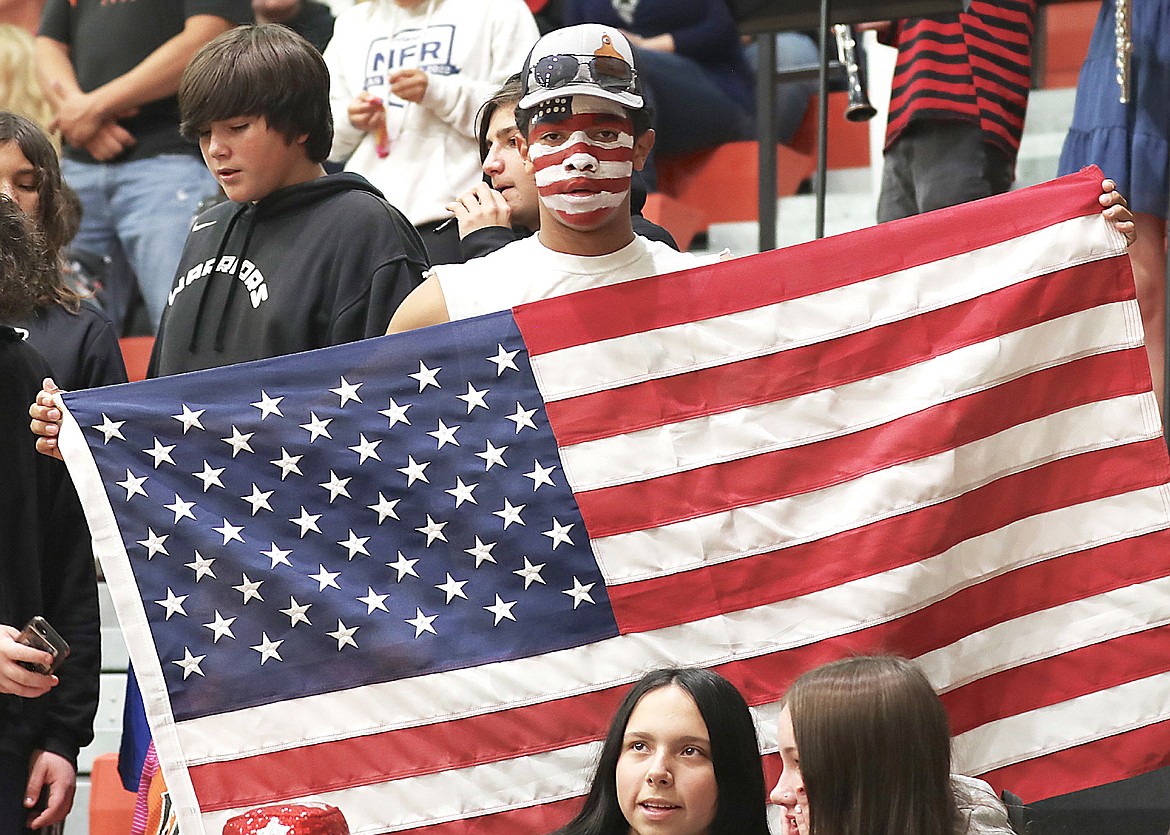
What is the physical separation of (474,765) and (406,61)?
2874 mm

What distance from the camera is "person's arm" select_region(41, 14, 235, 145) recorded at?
20.7 feet

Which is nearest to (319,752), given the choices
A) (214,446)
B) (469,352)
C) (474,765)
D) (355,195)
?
(474,765)

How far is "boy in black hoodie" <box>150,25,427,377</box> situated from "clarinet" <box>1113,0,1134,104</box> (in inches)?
85.1

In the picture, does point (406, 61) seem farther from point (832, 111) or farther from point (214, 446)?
Answer: point (832, 111)

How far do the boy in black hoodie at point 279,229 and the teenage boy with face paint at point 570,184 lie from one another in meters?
0.14

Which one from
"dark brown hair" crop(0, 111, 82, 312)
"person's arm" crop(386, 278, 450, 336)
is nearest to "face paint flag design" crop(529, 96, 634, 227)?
"person's arm" crop(386, 278, 450, 336)

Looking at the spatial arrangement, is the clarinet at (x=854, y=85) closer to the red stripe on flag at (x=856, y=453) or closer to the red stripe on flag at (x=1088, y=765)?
the red stripe on flag at (x=856, y=453)

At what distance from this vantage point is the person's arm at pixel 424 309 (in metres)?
3.59

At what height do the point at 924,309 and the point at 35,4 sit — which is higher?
the point at 35,4

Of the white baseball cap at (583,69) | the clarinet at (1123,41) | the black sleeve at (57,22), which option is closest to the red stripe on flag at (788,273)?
the white baseball cap at (583,69)

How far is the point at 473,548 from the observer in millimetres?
3500

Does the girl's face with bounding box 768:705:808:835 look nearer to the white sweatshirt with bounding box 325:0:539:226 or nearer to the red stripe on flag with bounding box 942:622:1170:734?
the red stripe on flag with bounding box 942:622:1170:734

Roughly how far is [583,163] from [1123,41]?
203cm

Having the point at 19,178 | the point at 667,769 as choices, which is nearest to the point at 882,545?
the point at 667,769
